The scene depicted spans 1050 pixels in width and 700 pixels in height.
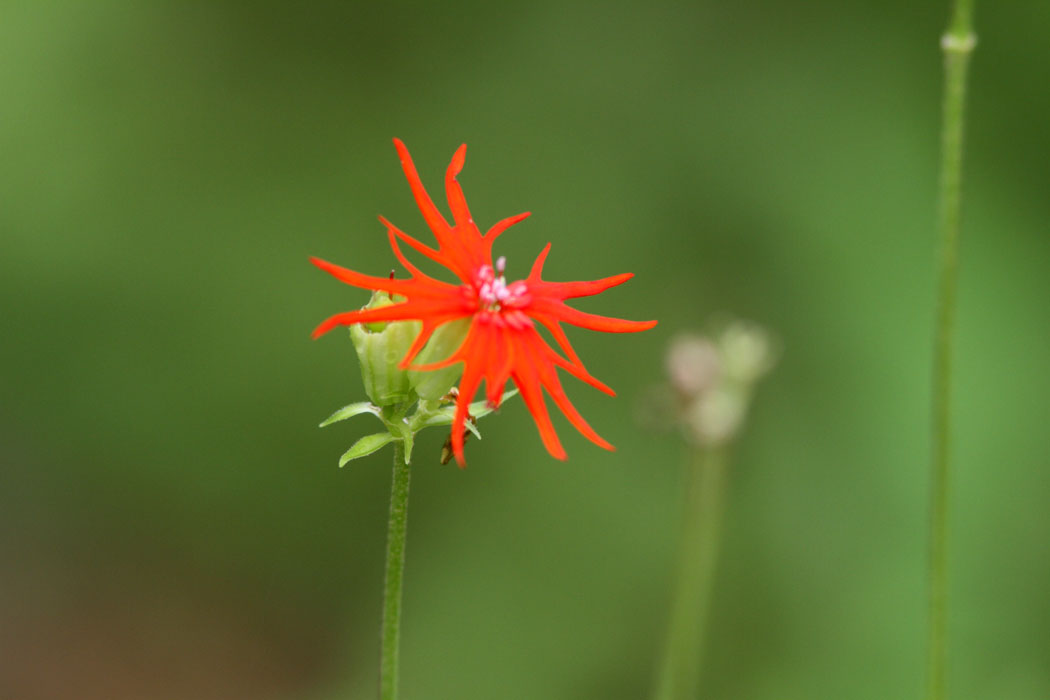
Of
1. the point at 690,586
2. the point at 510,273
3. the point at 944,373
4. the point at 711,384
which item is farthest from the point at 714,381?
the point at 510,273

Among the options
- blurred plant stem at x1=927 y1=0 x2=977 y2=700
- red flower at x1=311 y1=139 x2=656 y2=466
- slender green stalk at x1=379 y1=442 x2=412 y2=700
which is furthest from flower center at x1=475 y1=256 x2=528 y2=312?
blurred plant stem at x1=927 y1=0 x2=977 y2=700

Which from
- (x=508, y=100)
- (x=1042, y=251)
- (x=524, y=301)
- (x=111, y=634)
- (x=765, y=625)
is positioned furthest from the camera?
(x=508, y=100)

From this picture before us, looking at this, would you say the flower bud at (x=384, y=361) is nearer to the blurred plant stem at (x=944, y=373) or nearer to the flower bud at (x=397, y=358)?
the flower bud at (x=397, y=358)

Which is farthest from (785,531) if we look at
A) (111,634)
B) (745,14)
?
(111,634)

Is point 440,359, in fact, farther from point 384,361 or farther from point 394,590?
point 394,590

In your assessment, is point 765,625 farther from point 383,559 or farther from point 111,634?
point 111,634

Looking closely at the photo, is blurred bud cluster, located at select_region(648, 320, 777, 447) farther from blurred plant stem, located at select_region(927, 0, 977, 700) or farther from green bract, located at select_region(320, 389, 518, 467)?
green bract, located at select_region(320, 389, 518, 467)

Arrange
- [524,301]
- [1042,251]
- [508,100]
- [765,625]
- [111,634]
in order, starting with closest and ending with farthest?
1. [524,301]
2. [765,625]
3. [1042,251]
4. [111,634]
5. [508,100]
